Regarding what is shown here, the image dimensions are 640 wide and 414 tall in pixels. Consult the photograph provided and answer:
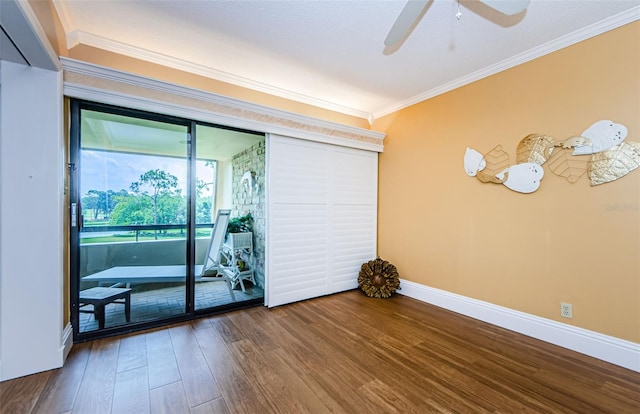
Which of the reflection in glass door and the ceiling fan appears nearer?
the ceiling fan

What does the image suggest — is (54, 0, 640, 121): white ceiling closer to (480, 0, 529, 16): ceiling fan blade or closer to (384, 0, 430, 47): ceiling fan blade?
(384, 0, 430, 47): ceiling fan blade

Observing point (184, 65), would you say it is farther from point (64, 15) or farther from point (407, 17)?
point (407, 17)

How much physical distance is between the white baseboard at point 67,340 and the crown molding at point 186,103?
187 centimetres

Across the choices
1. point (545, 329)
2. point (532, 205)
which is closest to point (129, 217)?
point (532, 205)

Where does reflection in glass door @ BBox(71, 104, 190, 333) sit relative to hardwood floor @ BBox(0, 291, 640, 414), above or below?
above

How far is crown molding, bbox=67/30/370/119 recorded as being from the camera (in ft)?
7.93

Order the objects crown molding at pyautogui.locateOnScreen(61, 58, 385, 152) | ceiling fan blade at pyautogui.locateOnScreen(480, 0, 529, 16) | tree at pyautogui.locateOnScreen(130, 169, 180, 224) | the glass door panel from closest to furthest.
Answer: ceiling fan blade at pyautogui.locateOnScreen(480, 0, 529, 16) → crown molding at pyautogui.locateOnScreen(61, 58, 385, 152) → tree at pyautogui.locateOnScreen(130, 169, 180, 224) → the glass door panel

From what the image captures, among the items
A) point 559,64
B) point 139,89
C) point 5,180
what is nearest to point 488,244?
point 559,64

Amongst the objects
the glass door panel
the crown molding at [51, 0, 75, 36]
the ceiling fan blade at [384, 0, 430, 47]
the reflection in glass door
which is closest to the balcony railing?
the reflection in glass door

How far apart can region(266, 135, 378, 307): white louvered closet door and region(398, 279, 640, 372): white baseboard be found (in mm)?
1163

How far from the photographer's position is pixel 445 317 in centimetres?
296

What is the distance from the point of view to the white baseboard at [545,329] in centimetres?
207

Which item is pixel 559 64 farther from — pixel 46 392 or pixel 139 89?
pixel 46 392

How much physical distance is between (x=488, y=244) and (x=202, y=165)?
328cm
